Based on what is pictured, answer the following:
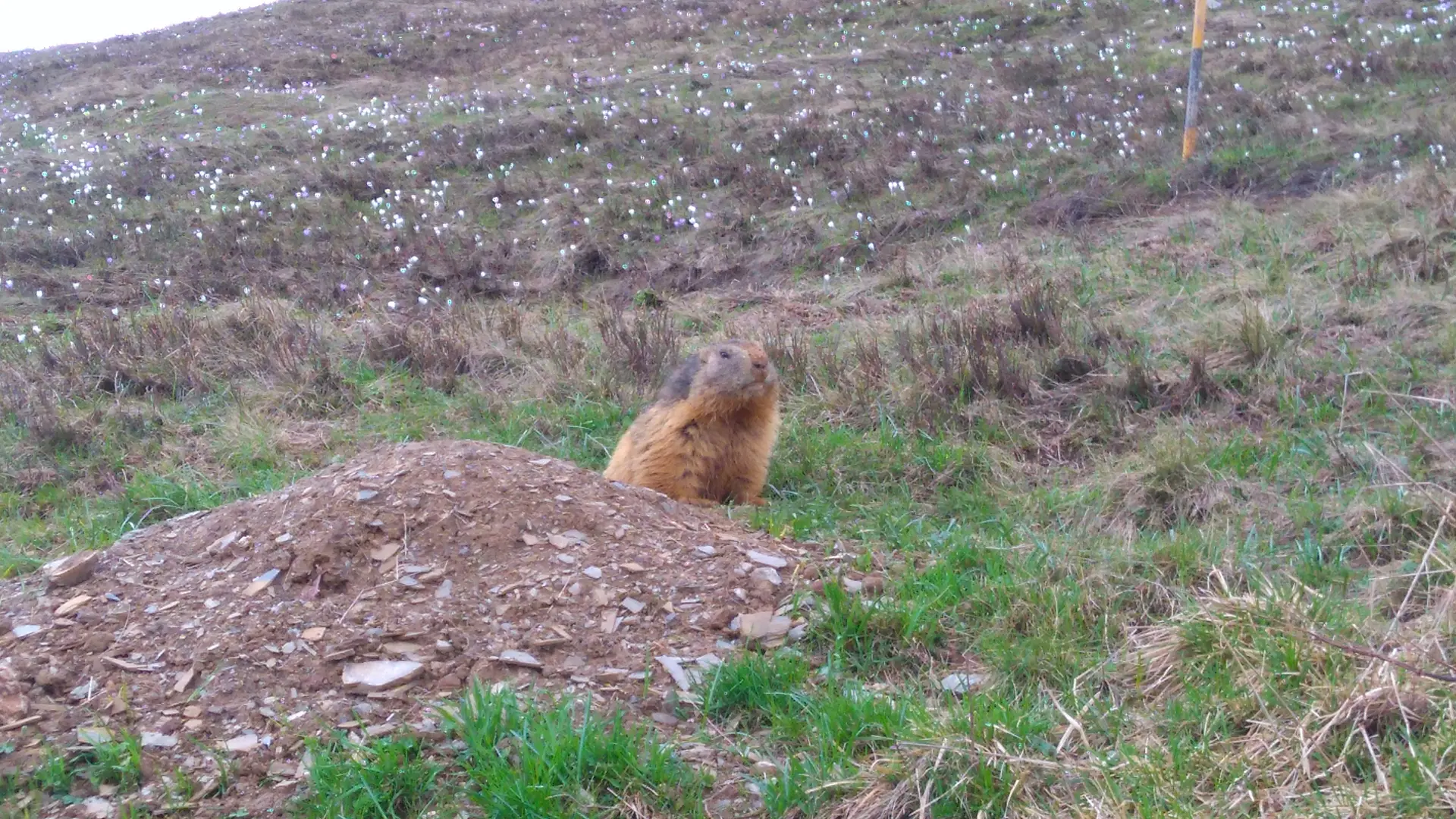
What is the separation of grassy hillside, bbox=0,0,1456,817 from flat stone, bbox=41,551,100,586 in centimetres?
127

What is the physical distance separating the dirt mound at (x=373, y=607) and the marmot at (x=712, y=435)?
0.92m

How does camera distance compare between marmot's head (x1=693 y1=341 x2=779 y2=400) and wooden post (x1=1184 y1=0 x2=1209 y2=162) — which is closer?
marmot's head (x1=693 y1=341 x2=779 y2=400)

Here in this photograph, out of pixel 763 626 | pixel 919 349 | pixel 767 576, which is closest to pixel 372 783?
pixel 763 626

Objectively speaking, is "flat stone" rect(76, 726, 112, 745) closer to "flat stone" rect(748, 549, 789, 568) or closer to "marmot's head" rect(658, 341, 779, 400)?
"flat stone" rect(748, 549, 789, 568)

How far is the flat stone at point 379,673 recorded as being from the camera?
4.01 m

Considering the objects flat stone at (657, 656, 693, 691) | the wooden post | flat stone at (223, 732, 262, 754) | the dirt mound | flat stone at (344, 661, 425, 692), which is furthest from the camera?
the wooden post

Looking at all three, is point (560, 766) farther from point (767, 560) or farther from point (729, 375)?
point (729, 375)

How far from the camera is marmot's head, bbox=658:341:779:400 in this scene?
6.66 m

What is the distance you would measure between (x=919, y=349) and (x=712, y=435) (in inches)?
97.3

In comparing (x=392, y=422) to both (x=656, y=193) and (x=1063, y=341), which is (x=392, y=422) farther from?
(x=656, y=193)

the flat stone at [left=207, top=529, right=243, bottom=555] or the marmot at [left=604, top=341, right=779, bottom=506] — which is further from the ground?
the flat stone at [left=207, top=529, right=243, bottom=555]

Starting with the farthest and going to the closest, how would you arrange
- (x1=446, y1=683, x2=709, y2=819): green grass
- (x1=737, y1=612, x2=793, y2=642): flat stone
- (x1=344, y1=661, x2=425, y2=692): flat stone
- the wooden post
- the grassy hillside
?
the wooden post < (x1=737, y1=612, x2=793, y2=642): flat stone < (x1=344, y1=661, x2=425, y2=692): flat stone < the grassy hillside < (x1=446, y1=683, x2=709, y2=819): green grass

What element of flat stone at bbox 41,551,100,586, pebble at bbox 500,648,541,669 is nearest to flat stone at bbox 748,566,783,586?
pebble at bbox 500,648,541,669

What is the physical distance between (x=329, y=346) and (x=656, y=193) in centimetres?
622
